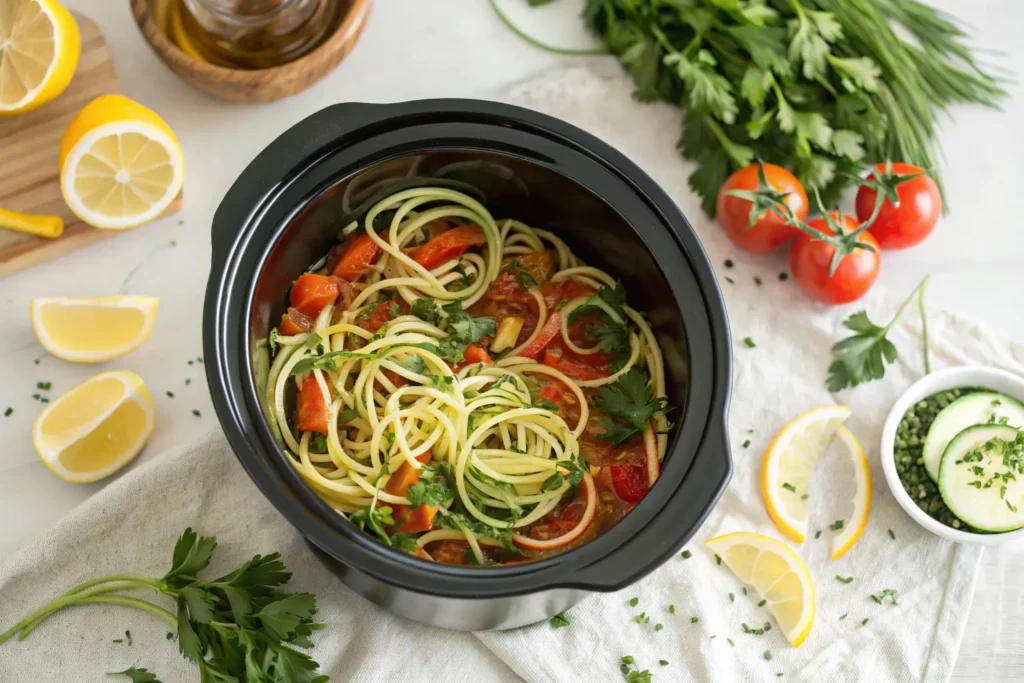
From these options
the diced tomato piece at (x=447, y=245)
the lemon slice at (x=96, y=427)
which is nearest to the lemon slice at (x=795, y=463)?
the diced tomato piece at (x=447, y=245)

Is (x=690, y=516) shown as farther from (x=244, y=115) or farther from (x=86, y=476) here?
(x=244, y=115)

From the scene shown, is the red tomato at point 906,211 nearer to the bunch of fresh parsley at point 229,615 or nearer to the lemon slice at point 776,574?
the lemon slice at point 776,574

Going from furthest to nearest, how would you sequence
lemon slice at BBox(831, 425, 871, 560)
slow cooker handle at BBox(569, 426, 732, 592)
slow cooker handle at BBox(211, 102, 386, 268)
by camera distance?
lemon slice at BBox(831, 425, 871, 560)
slow cooker handle at BBox(211, 102, 386, 268)
slow cooker handle at BBox(569, 426, 732, 592)

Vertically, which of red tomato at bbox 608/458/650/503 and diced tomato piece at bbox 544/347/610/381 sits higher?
diced tomato piece at bbox 544/347/610/381

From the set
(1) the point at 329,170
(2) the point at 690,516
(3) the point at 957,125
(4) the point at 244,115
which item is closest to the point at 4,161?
(4) the point at 244,115

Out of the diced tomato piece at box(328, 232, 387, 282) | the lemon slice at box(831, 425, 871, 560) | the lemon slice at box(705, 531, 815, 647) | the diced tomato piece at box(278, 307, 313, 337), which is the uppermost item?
the diced tomato piece at box(328, 232, 387, 282)

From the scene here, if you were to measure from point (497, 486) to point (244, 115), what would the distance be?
1.66m

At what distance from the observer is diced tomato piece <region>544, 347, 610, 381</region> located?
9.41 ft

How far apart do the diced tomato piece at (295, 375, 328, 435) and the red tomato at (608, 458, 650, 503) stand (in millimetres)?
837

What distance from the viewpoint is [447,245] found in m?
2.91

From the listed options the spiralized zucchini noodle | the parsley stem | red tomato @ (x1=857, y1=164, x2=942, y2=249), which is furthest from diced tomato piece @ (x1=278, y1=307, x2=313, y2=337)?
red tomato @ (x1=857, y1=164, x2=942, y2=249)

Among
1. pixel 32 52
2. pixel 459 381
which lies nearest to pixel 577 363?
pixel 459 381

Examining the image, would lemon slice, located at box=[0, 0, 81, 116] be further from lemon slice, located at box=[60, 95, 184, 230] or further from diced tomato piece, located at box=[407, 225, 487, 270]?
diced tomato piece, located at box=[407, 225, 487, 270]

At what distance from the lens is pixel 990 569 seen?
3182mm
